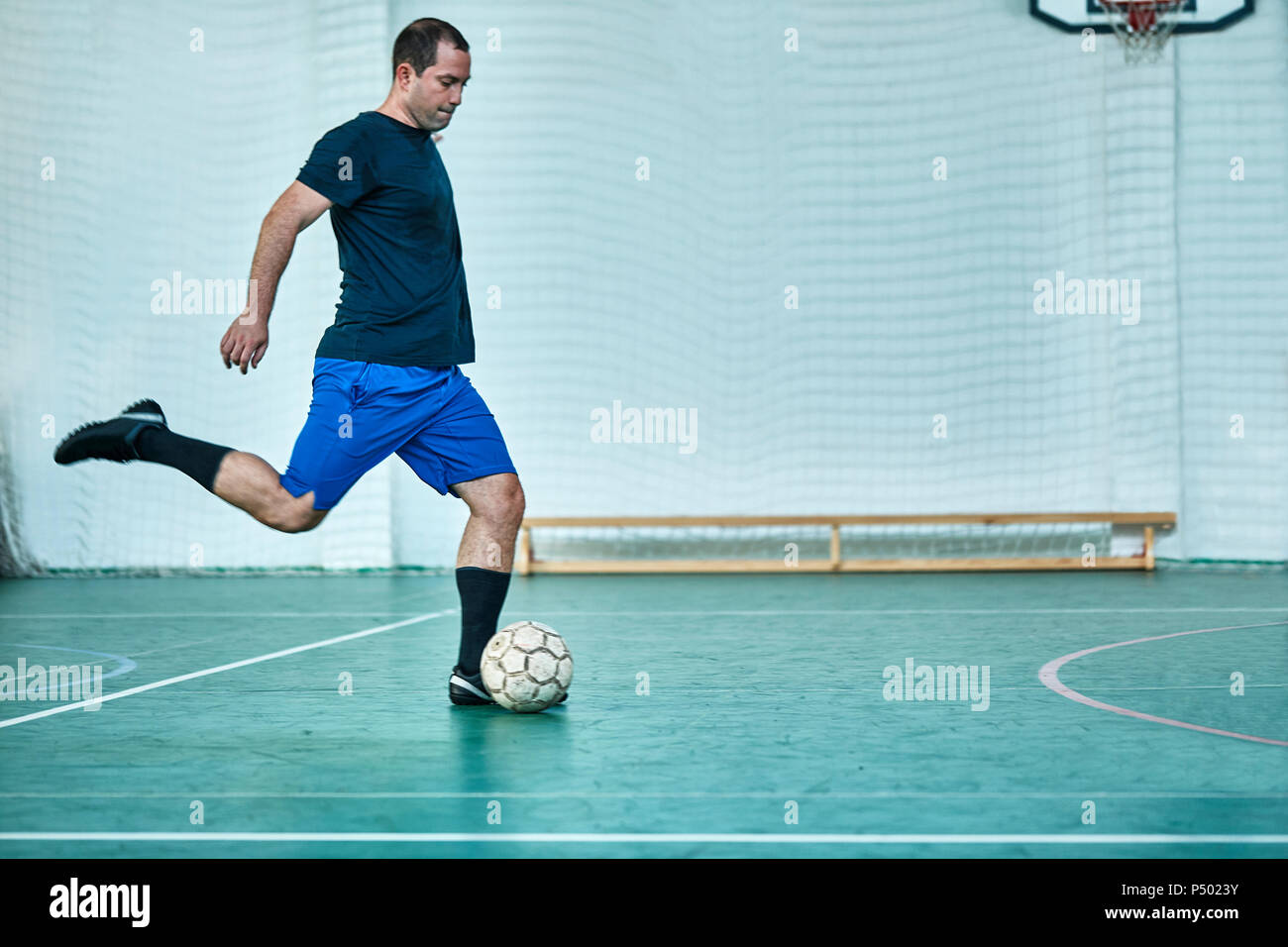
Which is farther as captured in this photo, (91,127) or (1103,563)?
(91,127)

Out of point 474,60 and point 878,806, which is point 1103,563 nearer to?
point 474,60

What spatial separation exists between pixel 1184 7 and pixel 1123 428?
12.8 ft

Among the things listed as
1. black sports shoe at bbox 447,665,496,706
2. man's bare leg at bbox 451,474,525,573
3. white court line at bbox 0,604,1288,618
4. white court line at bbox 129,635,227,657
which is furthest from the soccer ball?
white court line at bbox 0,604,1288,618

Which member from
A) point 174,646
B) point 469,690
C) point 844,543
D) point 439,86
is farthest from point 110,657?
point 844,543

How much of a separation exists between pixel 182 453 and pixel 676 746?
1.80 meters

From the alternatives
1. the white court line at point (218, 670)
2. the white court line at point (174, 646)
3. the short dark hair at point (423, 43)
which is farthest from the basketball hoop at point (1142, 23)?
the white court line at point (174, 646)

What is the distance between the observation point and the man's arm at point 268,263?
386cm

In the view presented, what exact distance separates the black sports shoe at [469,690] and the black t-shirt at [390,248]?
1060 millimetres

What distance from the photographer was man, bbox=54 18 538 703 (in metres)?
3.88

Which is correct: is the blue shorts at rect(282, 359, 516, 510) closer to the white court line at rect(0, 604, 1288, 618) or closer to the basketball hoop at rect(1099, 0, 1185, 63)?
the white court line at rect(0, 604, 1288, 618)

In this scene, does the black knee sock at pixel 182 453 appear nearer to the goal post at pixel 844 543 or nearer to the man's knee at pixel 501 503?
the man's knee at pixel 501 503

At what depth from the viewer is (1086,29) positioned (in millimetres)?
11625

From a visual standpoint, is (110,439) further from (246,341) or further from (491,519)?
(491,519)
